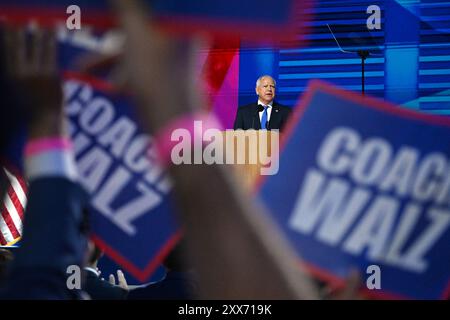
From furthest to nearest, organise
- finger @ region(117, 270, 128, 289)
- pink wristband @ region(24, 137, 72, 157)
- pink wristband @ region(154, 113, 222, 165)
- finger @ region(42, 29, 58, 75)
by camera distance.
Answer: finger @ region(117, 270, 128, 289), finger @ region(42, 29, 58, 75), pink wristband @ region(24, 137, 72, 157), pink wristband @ region(154, 113, 222, 165)

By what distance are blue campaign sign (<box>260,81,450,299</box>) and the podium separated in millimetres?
57

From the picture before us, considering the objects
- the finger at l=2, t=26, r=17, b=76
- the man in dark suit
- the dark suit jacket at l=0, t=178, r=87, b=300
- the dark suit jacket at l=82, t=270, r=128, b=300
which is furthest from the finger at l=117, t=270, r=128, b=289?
the finger at l=2, t=26, r=17, b=76

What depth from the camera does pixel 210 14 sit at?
2020 mm

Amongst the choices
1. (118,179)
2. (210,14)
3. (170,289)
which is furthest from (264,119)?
(170,289)

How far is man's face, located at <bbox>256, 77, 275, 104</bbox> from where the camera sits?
212 cm

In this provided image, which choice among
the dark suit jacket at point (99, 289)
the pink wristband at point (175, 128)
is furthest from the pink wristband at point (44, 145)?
the dark suit jacket at point (99, 289)

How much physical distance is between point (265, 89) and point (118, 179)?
52cm

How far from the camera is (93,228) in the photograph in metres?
2.12

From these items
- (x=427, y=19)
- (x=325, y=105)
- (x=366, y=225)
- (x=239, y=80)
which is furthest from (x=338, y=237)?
(x=427, y=19)

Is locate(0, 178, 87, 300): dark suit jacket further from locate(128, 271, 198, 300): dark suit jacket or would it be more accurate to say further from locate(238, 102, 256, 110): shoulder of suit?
locate(238, 102, 256, 110): shoulder of suit

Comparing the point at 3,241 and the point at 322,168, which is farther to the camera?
the point at 3,241
